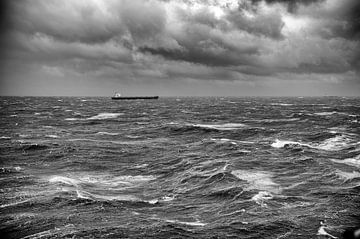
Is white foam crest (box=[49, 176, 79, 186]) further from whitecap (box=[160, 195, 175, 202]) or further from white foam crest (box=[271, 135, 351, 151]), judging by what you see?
white foam crest (box=[271, 135, 351, 151])

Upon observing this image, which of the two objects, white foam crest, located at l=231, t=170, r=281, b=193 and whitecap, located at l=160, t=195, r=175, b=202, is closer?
whitecap, located at l=160, t=195, r=175, b=202

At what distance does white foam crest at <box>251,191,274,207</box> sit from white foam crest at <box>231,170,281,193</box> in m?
1.27

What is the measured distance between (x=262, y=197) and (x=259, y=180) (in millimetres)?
5671

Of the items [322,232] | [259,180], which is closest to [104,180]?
[259,180]

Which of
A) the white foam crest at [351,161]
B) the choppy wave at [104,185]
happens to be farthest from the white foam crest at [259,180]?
the white foam crest at [351,161]

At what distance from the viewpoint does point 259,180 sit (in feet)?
106

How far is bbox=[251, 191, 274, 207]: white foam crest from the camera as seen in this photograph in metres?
25.7

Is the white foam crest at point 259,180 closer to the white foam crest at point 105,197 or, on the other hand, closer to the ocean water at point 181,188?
the ocean water at point 181,188

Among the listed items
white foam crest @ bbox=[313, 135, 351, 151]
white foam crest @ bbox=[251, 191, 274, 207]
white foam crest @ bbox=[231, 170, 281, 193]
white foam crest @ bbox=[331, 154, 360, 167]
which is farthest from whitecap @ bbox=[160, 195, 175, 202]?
white foam crest @ bbox=[313, 135, 351, 151]

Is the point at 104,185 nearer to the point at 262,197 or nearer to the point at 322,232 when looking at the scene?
the point at 262,197

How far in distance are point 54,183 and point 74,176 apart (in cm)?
393

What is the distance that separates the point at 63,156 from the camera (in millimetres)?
45500

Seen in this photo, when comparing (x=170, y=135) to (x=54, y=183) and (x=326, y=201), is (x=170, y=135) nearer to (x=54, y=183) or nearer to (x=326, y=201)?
(x=54, y=183)

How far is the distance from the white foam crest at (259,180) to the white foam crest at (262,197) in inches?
50.1
